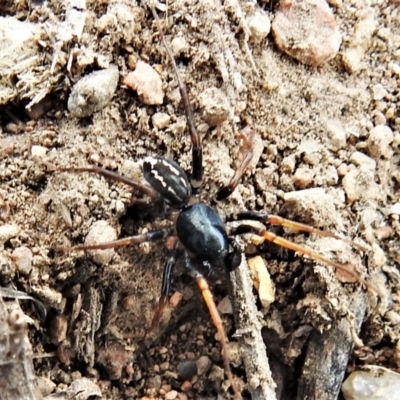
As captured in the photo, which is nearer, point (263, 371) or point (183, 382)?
point (263, 371)

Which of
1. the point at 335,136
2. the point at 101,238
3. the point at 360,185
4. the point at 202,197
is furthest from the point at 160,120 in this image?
the point at 360,185

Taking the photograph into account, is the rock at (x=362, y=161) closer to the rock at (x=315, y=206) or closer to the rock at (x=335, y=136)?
the rock at (x=335, y=136)

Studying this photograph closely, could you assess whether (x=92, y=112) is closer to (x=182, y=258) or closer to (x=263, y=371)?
(x=182, y=258)

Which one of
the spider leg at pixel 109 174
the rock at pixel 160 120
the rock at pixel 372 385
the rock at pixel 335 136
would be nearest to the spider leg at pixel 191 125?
the rock at pixel 160 120

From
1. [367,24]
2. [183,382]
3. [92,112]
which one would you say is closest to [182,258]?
[183,382]

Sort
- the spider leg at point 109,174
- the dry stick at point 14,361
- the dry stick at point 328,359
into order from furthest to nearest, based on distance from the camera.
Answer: the dry stick at point 328,359
the spider leg at point 109,174
the dry stick at point 14,361

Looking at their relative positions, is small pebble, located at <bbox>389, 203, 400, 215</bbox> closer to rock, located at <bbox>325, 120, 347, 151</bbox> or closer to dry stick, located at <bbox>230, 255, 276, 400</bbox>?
rock, located at <bbox>325, 120, 347, 151</bbox>

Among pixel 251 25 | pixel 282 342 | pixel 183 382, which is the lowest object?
pixel 183 382
